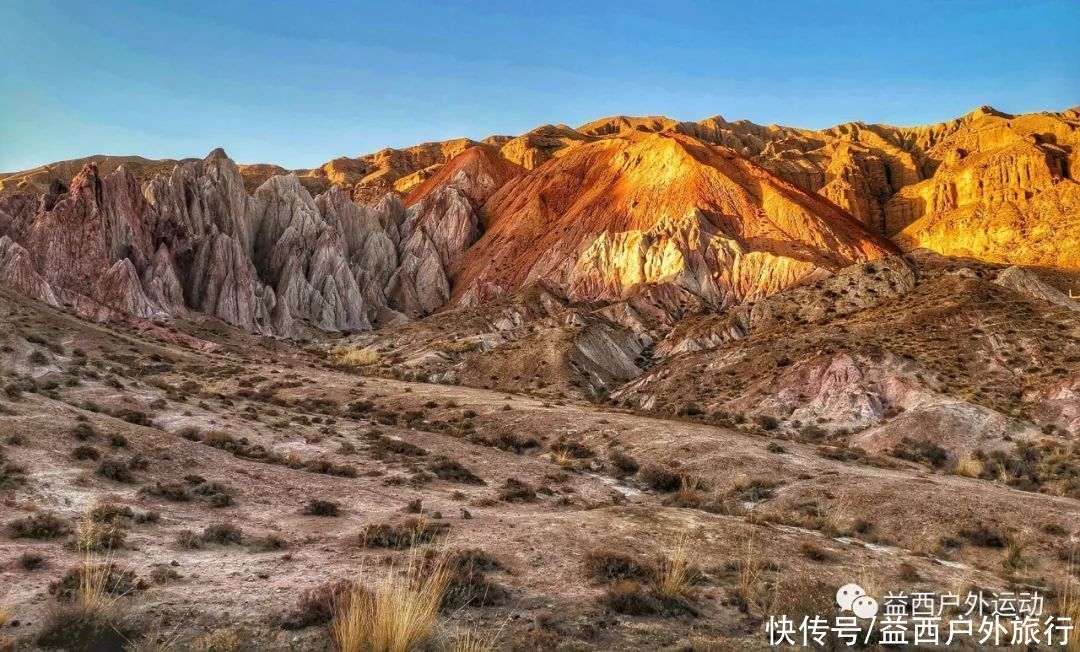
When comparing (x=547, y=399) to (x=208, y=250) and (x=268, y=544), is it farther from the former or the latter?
(x=208, y=250)

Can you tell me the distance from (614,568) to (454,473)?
1050 cm

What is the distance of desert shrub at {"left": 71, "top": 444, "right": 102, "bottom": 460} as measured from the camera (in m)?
15.1

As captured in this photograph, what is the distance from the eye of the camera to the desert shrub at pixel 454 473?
1989 centimetres

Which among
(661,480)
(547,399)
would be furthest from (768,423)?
(661,480)

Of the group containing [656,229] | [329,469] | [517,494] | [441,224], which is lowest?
[517,494]

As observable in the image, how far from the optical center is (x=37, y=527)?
10781 mm

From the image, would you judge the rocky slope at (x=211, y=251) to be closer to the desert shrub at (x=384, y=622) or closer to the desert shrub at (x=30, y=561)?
the desert shrub at (x=30, y=561)

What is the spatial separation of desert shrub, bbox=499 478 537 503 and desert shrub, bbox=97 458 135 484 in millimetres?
8558

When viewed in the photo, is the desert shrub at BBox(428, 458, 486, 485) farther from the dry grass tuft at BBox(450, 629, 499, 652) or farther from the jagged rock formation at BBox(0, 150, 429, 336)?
the jagged rock formation at BBox(0, 150, 429, 336)

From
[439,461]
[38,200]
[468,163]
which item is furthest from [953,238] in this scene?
[38,200]

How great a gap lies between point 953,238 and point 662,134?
4918 cm

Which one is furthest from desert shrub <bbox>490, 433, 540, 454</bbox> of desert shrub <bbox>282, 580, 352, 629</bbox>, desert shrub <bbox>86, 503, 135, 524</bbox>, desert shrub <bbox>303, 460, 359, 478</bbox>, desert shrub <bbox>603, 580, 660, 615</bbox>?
desert shrub <bbox>282, 580, 352, 629</bbox>

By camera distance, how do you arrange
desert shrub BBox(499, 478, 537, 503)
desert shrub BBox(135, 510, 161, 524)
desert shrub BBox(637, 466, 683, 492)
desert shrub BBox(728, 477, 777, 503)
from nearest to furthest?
desert shrub BBox(135, 510, 161, 524)
desert shrub BBox(499, 478, 537, 503)
desert shrub BBox(728, 477, 777, 503)
desert shrub BBox(637, 466, 683, 492)

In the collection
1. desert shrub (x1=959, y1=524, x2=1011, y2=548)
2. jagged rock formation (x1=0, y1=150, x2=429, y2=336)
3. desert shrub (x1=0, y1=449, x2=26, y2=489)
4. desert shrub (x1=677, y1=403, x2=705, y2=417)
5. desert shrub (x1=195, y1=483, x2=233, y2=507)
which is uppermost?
jagged rock formation (x1=0, y1=150, x2=429, y2=336)
